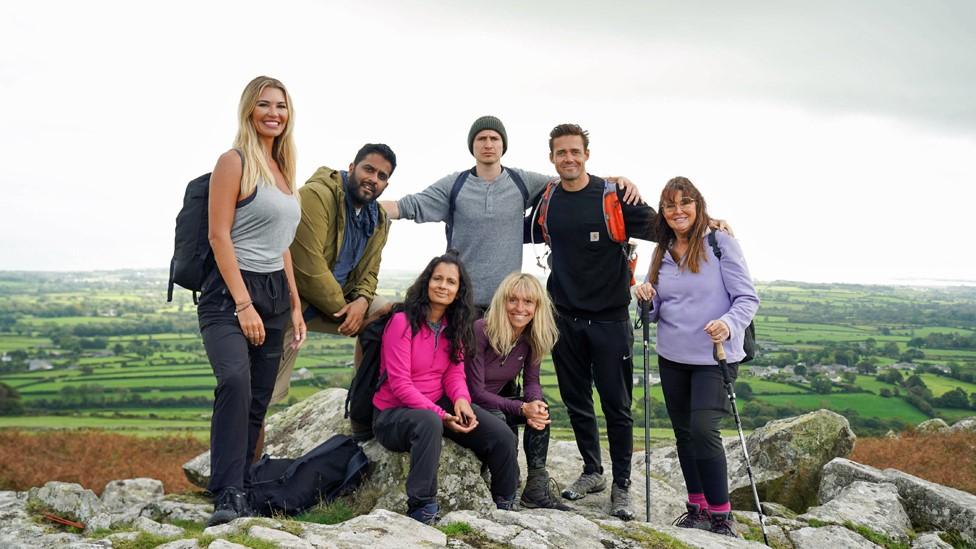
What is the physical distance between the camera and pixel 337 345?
7088cm

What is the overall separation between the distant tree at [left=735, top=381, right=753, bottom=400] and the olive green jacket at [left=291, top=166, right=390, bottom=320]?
3438 centimetres

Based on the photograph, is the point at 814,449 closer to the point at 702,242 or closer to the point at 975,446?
the point at 702,242

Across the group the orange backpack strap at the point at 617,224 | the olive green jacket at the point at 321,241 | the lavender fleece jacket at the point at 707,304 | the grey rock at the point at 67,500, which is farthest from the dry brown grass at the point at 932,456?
the grey rock at the point at 67,500

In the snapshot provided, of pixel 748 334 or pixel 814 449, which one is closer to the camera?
pixel 748 334

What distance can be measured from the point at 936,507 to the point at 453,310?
706 cm

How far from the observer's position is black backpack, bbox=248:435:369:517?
631 cm

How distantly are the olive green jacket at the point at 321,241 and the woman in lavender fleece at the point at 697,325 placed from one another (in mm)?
3313

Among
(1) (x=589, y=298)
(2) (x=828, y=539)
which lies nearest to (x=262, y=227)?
(1) (x=589, y=298)

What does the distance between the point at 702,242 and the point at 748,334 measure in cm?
112

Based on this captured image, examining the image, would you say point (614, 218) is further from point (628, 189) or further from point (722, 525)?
point (722, 525)

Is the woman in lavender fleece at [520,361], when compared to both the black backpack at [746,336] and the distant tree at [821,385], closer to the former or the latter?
the black backpack at [746,336]

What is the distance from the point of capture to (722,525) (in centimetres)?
608

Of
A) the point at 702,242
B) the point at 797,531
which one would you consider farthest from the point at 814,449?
the point at 702,242

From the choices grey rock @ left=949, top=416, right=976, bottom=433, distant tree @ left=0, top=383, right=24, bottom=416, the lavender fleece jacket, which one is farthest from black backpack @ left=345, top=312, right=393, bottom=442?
distant tree @ left=0, top=383, right=24, bottom=416
